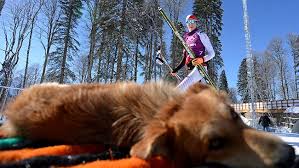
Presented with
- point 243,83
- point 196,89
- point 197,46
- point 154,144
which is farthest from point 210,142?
point 243,83

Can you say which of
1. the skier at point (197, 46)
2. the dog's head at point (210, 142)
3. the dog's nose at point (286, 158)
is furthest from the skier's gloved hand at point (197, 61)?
the dog's nose at point (286, 158)

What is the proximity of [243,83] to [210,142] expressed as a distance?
2649 inches

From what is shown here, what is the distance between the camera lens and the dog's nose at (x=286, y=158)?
1662 mm

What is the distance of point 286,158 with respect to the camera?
1694 millimetres

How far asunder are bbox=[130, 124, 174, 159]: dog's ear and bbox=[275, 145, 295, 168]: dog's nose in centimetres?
57

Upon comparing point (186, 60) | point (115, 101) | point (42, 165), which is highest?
point (186, 60)

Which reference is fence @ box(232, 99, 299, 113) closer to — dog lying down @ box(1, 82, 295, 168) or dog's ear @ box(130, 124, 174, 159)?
dog lying down @ box(1, 82, 295, 168)

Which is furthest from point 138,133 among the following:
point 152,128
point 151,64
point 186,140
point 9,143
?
point 151,64

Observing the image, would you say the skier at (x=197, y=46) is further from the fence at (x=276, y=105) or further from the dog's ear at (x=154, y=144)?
the fence at (x=276, y=105)

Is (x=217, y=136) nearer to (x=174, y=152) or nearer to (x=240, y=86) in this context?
(x=174, y=152)

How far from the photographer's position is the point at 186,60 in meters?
7.78

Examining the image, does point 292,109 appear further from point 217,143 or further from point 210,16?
point 217,143

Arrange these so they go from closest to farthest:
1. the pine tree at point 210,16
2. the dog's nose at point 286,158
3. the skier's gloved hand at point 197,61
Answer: the dog's nose at point 286,158
the skier's gloved hand at point 197,61
the pine tree at point 210,16

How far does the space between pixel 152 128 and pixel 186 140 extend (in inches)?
8.5
